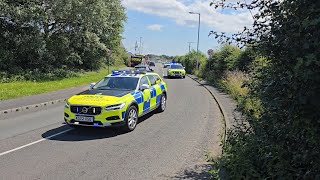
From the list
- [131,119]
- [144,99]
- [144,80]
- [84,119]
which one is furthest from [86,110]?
[144,80]

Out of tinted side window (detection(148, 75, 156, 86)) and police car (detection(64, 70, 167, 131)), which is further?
tinted side window (detection(148, 75, 156, 86))

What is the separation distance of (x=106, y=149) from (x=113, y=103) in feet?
Answer: 5.25

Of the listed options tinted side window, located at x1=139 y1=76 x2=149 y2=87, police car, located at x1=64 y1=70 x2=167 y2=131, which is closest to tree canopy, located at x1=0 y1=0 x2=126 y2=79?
tinted side window, located at x1=139 y1=76 x2=149 y2=87

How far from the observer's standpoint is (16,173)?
5941 mm

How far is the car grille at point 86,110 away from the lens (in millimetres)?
8898

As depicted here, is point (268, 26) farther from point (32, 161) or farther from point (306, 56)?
point (32, 161)

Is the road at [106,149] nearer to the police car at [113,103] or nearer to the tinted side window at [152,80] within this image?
the police car at [113,103]

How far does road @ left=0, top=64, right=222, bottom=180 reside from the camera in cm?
610

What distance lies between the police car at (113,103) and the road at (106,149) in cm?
39

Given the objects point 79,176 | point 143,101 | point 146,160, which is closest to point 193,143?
point 146,160

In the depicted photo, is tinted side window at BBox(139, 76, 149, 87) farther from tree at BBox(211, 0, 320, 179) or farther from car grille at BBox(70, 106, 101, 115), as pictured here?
tree at BBox(211, 0, 320, 179)

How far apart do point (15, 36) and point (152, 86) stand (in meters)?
18.7

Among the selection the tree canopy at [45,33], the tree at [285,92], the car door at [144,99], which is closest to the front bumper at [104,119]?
the car door at [144,99]

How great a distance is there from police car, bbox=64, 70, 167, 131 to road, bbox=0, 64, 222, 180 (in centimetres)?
39
